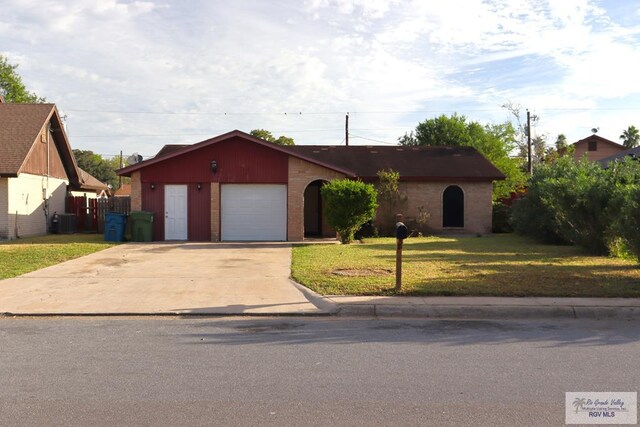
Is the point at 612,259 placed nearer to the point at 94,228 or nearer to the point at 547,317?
the point at 547,317

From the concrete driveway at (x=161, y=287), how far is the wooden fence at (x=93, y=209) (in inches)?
383

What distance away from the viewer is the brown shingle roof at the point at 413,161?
1003 inches

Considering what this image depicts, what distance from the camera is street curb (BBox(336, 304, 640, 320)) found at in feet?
28.9

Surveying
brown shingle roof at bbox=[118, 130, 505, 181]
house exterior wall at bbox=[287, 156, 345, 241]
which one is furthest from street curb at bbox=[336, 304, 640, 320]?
brown shingle roof at bbox=[118, 130, 505, 181]

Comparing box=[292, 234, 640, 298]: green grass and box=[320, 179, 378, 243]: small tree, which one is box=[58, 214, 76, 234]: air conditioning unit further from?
box=[320, 179, 378, 243]: small tree

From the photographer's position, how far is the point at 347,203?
19.5 m

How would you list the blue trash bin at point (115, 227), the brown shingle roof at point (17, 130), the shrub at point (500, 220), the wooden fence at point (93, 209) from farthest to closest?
1. the shrub at point (500, 220)
2. the wooden fence at point (93, 209)
3. the brown shingle roof at point (17, 130)
4. the blue trash bin at point (115, 227)

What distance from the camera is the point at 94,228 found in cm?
2708

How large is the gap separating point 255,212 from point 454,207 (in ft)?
30.1

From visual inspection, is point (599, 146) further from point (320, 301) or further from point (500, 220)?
point (320, 301)

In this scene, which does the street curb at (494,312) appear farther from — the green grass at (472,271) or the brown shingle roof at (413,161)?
the brown shingle roof at (413,161)

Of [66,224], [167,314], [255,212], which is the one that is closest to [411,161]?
[255,212]

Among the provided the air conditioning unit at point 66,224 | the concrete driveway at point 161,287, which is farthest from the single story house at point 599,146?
the concrete driveway at point 161,287

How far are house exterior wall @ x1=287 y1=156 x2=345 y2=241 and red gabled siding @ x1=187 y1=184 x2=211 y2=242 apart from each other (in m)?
2.93
